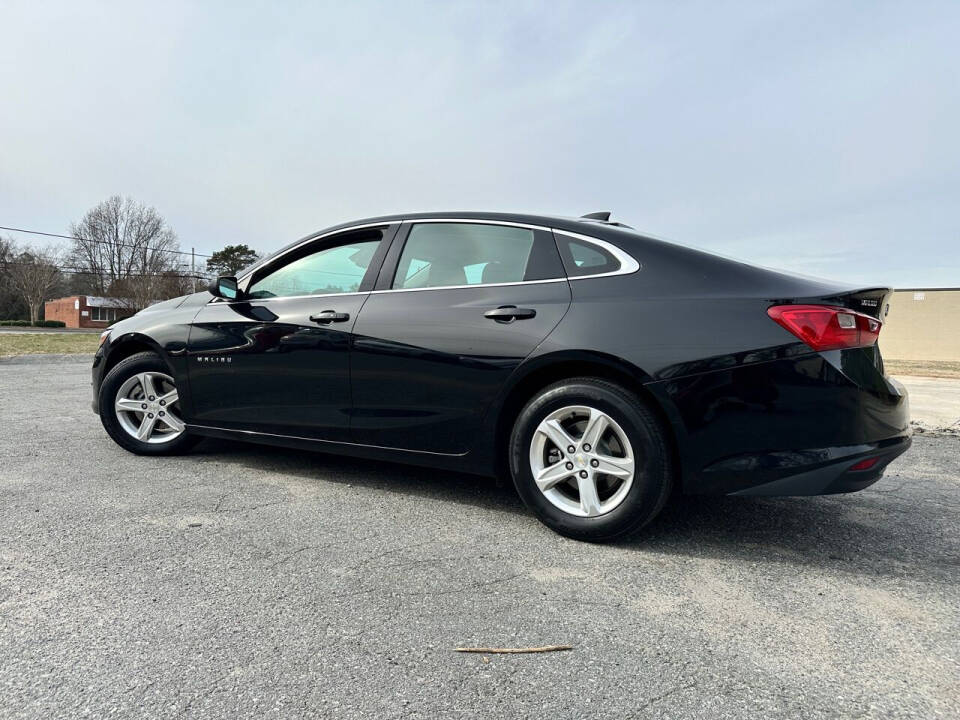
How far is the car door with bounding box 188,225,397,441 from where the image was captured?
11.1ft

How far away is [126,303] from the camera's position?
50.0 meters

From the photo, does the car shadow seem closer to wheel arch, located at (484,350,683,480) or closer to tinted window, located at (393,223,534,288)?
wheel arch, located at (484,350,683,480)

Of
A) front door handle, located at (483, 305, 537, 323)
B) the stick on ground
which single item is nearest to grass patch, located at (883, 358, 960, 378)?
front door handle, located at (483, 305, 537, 323)

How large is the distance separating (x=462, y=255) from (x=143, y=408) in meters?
2.46

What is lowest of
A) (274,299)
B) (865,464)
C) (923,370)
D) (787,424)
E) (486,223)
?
(923,370)

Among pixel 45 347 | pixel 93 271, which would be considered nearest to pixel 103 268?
pixel 93 271

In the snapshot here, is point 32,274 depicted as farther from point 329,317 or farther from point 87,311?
point 329,317

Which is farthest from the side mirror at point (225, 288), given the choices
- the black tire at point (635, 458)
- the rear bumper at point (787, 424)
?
the rear bumper at point (787, 424)

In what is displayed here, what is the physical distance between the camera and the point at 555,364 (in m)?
2.84

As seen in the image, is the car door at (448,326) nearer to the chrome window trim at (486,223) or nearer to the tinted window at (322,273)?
the chrome window trim at (486,223)

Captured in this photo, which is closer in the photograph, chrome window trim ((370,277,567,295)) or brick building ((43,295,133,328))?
chrome window trim ((370,277,567,295))

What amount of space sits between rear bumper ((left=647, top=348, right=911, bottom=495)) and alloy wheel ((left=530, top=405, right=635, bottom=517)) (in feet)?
0.87

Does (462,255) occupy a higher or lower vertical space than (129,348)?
higher

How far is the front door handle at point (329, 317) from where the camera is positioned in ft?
11.1
